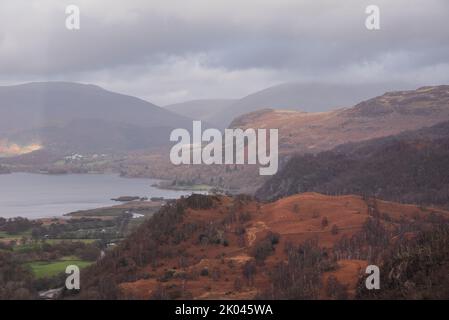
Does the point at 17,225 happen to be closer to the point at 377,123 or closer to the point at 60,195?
the point at 60,195

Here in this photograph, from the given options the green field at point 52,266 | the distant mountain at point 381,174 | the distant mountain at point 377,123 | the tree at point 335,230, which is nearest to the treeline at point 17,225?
the green field at point 52,266

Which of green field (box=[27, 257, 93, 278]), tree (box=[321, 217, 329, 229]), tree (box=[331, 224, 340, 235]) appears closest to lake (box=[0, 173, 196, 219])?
green field (box=[27, 257, 93, 278])

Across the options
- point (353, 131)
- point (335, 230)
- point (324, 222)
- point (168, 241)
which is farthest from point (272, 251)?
point (353, 131)

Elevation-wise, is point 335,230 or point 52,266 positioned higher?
point 335,230

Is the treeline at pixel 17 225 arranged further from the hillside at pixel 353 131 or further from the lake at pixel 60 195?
the hillside at pixel 353 131
